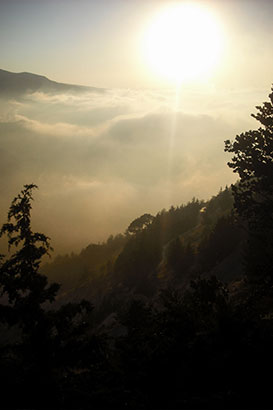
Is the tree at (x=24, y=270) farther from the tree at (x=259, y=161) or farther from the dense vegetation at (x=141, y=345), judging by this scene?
the tree at (x=259, y=161)

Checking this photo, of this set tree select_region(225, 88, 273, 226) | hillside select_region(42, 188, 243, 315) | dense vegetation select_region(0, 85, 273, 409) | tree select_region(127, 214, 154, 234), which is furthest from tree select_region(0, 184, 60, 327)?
tree select_region(127, 214, 154, 234)

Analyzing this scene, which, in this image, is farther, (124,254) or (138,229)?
(138,229)

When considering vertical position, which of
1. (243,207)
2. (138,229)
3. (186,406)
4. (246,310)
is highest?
(138,229)

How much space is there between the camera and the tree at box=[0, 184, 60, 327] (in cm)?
1273

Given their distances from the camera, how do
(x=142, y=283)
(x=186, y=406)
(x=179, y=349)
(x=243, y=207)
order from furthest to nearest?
(x=142, y=283)
(x=243, y=207)
(x=179, y=349)
(x=186, y=406)

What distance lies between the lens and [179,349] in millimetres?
11297

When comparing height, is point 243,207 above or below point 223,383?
above

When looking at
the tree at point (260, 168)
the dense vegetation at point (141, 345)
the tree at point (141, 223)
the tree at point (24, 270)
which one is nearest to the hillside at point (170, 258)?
the tree at point (141, 223)

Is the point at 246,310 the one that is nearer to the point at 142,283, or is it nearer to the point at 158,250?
the point at 142,283

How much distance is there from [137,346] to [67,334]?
2524mm

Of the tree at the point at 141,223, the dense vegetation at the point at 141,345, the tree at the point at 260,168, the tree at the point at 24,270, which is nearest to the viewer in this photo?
the dense vegetation at the point at 141,345

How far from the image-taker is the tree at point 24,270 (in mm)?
12734

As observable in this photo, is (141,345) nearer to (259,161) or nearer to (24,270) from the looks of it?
(24,270)

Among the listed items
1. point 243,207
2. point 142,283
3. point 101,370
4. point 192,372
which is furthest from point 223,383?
point 142,283
